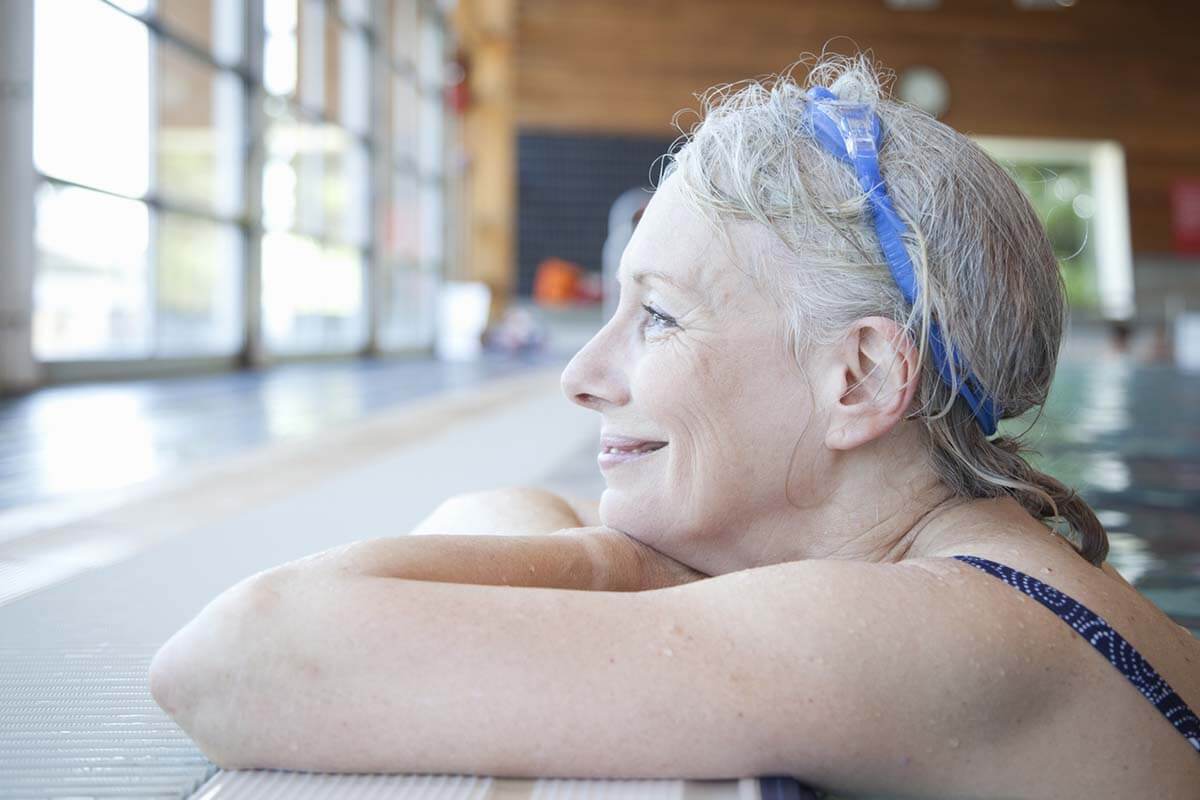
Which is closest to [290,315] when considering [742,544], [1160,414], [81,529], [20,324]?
[20,324]

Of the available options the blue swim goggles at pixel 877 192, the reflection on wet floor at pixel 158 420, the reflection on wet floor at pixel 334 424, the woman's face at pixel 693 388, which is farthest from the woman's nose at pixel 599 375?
the reflection on wet floor at pixel 158 420

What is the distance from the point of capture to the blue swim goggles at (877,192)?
0.99 meters

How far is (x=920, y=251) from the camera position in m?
0.97

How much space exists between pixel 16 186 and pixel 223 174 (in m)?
3.11

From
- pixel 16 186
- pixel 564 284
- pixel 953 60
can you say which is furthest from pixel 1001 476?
pixel 953 60

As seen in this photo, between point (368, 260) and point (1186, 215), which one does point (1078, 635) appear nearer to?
point (368, 260)

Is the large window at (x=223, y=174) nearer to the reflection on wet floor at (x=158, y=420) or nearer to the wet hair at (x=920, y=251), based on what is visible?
the reflection on wet floor at (x=158, y=420)

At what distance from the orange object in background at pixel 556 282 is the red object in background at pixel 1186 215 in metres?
8.66

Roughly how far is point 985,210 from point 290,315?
396 inches

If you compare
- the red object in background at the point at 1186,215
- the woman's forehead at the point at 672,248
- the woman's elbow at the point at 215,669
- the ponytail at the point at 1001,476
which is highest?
the red object in background at the point at 1186,215

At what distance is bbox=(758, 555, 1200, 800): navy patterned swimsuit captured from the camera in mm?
895

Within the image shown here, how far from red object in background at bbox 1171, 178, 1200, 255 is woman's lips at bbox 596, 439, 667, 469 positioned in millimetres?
18059

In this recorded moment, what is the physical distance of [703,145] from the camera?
1.10m

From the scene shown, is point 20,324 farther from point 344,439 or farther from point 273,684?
point 273,684
